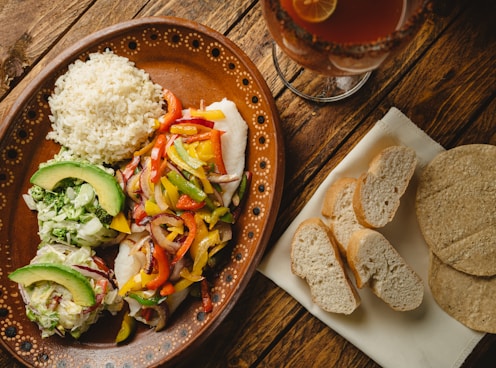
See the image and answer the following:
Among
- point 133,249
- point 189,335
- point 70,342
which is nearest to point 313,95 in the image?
point 133,249

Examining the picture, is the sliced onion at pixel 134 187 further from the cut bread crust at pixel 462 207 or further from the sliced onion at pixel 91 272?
the cut bread crust at pixel 462 207

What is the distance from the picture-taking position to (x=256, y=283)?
6.94 feet

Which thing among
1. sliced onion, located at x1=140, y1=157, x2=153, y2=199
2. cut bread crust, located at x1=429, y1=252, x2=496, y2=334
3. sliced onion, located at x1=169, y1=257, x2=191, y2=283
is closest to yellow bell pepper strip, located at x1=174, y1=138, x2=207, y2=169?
sliced onion, located at x1=140, y1=157, x2=153, y2=199

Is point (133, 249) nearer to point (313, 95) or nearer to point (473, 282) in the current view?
point (313, 95)

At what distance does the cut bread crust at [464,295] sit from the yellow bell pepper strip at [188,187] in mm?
961

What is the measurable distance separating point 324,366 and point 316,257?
1.55ft

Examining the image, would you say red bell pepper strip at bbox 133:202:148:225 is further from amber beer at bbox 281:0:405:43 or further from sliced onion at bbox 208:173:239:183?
amber beer at bbox 281:0:405:43

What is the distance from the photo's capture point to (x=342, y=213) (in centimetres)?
206

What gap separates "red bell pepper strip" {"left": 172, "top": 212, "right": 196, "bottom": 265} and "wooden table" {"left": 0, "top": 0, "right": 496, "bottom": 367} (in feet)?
1.14

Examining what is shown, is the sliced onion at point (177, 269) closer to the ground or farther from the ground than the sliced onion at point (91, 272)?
closer to the ground

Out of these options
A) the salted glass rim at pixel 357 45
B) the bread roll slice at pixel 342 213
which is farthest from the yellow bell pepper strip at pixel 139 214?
the salted glass rim at pixel 357 45

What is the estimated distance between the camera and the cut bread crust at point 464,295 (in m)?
2.00

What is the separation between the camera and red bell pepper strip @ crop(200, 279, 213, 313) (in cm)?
200

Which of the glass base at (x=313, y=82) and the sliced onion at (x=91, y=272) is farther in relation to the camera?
Answer: the glass base at (x=313, y=82)
